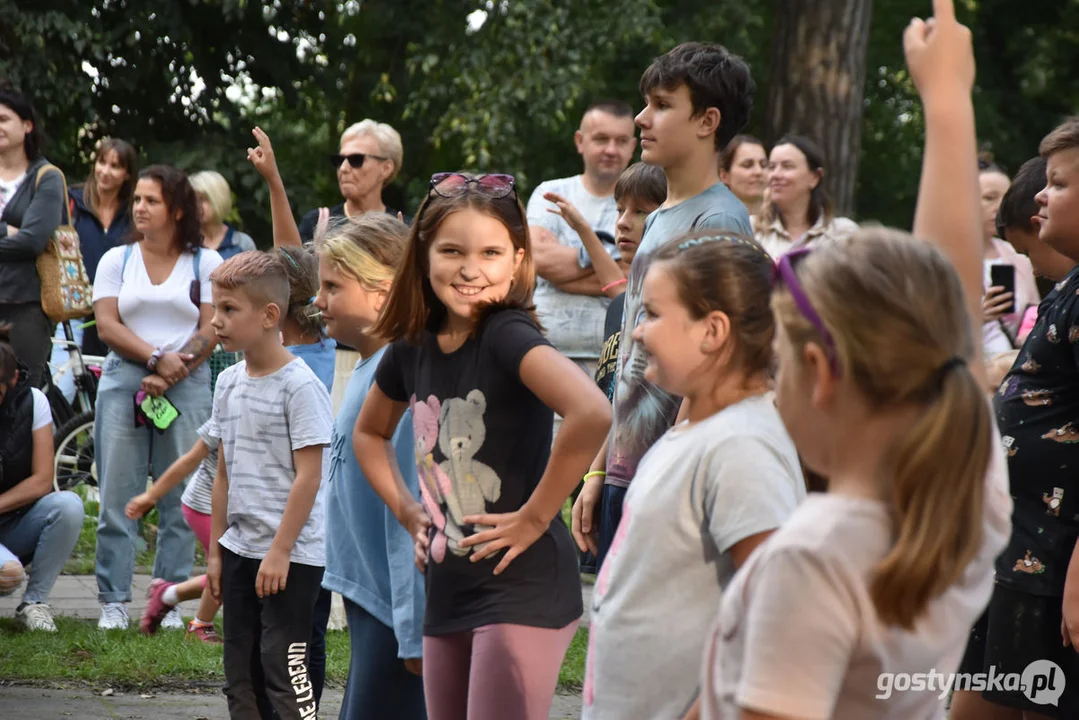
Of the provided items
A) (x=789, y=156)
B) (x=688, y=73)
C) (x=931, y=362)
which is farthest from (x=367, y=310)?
(x=789, y=156)

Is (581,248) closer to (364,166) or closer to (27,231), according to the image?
(364,166)

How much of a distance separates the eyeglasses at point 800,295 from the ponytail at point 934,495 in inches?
5.2

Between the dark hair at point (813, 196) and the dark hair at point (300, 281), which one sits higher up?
the dark hair at point (813, 196)

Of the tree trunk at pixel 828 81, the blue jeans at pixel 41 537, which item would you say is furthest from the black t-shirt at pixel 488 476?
the tree trunk at pixel 828 81

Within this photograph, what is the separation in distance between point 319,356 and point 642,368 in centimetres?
213

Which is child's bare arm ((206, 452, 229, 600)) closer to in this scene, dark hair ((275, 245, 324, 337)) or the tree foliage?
dark hair ((275, 245, 324, 337))

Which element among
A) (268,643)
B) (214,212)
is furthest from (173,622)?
(214,212)

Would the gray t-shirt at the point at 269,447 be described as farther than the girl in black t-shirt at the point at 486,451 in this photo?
Yes

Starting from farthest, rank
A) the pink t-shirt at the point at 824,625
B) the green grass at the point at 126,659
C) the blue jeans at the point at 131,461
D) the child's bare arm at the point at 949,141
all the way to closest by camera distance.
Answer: the blue jeans at the point at 131,461 < the green grass at the point at 126,659 < the child's bare arm at the point at 949,141 < the pink t-shirt at the point at 824,625

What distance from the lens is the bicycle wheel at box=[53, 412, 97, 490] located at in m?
8.80

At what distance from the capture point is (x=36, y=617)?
6.45 meters

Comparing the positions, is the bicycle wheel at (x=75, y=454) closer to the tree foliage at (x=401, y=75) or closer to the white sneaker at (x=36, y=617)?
the white sneaker at (x=36, y=617)

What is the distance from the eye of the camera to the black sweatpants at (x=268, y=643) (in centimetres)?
412

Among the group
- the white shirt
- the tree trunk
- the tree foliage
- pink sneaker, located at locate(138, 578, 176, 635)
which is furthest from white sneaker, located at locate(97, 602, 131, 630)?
the tree trunk
